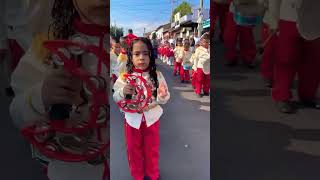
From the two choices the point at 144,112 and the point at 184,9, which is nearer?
the point at 184,9

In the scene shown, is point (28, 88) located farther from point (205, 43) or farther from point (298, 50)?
point (298, 50)

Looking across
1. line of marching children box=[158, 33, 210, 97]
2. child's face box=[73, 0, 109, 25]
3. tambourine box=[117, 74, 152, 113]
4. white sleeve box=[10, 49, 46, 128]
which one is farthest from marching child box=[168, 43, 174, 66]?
white sleeve box=[10, 49, 46, 128]

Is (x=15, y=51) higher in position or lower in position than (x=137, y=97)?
higher

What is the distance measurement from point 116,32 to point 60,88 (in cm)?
23

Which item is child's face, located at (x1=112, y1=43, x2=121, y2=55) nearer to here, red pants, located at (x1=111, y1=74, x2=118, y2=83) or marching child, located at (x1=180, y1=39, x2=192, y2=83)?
red pants, located at (x1=111, y1=74, x2=118, y2=83)

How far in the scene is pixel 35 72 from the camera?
117 centimetres

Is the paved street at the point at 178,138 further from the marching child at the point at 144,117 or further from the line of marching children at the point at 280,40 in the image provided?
the line of marching children at the point at 280,40

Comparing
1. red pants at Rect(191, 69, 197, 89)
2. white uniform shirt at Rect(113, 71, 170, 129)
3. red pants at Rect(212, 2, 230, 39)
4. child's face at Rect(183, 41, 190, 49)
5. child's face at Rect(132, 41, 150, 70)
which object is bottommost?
white uniform shirt at Rect(113, 71, 170, 129)

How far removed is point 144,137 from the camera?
137 centimetres

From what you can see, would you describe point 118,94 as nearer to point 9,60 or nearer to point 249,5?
point 9,60

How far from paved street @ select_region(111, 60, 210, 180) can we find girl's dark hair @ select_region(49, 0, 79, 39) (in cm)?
26

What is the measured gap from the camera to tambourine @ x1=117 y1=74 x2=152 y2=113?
1.26 m

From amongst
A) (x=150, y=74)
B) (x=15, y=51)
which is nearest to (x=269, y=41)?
(x=150, y=74)

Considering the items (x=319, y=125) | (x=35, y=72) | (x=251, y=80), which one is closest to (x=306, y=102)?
(x=319, y=125)
